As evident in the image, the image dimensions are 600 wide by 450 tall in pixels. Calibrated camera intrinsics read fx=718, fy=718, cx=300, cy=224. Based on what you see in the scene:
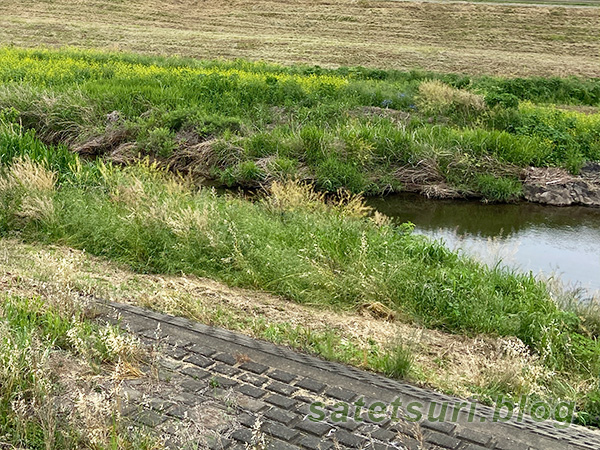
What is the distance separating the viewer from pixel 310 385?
4.77 meters

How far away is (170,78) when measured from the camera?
1862cm

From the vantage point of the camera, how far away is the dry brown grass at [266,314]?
5508mm

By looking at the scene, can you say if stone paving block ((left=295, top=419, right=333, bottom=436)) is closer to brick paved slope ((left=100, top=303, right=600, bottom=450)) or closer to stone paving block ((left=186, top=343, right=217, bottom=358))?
brick paved slope ((left=100, top=303, right=600, bottom=450))

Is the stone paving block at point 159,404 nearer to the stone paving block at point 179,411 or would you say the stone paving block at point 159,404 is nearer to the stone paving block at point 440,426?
the stone paving block at point 179,411

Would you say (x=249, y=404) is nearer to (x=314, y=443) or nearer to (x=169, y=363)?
(x=314, y=443)

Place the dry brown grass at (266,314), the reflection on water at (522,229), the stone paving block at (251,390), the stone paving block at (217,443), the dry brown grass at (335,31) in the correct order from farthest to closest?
1. the dry brown grass at (335,31)
2. the reflection on water at (522,229)
3. the dry brown grass at (266,314)
4. the stone paving block at (251,390)
5. the stone paving block at (217,443)

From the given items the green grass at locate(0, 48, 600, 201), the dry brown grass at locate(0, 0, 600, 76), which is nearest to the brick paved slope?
the green grass at locate(0, 48, 600, 201)

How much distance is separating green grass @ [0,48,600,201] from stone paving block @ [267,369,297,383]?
903cm

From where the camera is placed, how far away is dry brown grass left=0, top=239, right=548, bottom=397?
551cm

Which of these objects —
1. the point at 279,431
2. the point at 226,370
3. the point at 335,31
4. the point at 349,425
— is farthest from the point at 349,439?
the point at 335,31

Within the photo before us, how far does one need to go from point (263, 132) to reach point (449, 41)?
696 inches

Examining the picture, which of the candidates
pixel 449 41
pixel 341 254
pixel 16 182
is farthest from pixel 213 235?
pixel 449 41

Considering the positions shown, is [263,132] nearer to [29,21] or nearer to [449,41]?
[449,41]

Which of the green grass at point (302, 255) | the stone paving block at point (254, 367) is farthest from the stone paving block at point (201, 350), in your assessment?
the green grass at point (302, 255)
